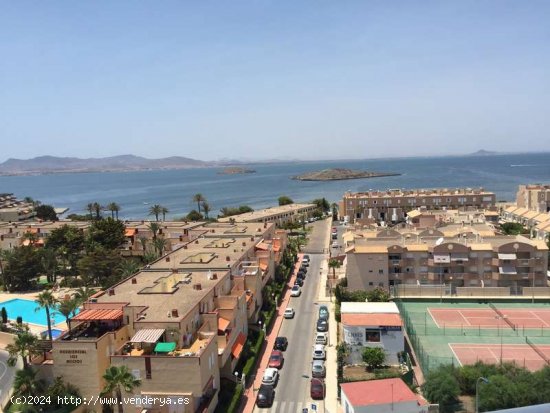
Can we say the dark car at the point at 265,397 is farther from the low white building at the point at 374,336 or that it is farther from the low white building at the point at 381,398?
the low white building at the point at 374,336

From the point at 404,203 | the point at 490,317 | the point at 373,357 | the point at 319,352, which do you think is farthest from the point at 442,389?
the point at 404,203

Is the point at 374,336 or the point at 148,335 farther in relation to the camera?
the point at 374,336

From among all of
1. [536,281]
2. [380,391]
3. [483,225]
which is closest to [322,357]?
[380,391]

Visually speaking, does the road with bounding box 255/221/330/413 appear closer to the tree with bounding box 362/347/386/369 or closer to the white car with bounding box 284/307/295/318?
the white car with bounding box 284/307/295/318

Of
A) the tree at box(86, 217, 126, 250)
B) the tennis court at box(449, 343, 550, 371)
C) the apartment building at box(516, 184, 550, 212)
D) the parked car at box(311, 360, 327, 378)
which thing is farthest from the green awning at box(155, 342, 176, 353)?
the apartment building at box(516, 184, 550, 212)

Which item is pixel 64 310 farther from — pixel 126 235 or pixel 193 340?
pixel 126 235

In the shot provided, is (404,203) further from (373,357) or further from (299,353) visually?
(373,357)

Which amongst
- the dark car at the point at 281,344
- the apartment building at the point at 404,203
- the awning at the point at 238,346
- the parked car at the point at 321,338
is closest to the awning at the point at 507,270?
the parked car at the point at 321,338
